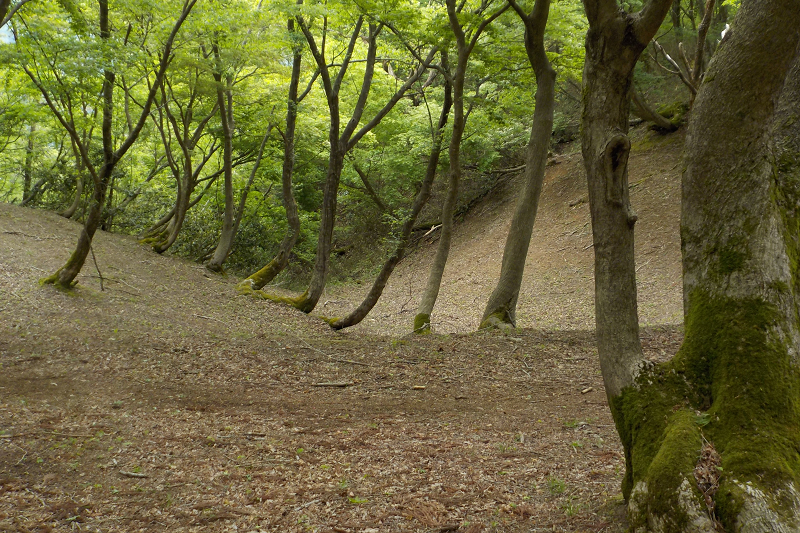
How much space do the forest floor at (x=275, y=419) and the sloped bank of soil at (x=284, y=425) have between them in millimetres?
22

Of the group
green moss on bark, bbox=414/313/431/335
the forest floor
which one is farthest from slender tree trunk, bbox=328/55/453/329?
the forest floor

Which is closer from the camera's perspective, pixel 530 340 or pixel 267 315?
pixel 530 340

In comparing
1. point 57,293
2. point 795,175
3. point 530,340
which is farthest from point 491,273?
point 795,175

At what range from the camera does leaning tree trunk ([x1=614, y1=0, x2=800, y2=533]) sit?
254 cm

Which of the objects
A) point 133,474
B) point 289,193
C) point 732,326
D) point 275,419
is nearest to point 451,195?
point 289,193

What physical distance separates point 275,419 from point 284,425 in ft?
0.69

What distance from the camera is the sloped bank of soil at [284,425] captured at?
3.73 meters

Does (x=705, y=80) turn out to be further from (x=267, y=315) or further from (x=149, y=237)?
(x=149, y=237)

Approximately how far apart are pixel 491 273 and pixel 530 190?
845 centimetres

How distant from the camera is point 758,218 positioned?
292cm

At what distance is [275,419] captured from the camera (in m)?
5.71

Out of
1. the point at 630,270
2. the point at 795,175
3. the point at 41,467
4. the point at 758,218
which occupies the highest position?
the point at 795,175

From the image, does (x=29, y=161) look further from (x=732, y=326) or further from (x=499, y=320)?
(x=732, y=326)

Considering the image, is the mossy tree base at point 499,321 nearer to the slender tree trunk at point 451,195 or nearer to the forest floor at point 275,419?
the forest floor at point 275,419
